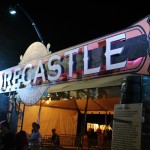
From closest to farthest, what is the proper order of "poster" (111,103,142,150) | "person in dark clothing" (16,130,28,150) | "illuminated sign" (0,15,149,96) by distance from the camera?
"poster" (111,103,142,150) < "person in dark clothing" (16,130,28,150) < "illuminated sign" (0,15,149,96)

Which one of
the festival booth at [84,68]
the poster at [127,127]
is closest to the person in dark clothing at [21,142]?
the poster at [127,127]

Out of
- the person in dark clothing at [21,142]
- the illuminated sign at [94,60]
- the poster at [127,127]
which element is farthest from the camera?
the illuminated sign at [94,60]

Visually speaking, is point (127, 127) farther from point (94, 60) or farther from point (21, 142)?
point (94, 60)

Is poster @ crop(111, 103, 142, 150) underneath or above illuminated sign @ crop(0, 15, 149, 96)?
underneath

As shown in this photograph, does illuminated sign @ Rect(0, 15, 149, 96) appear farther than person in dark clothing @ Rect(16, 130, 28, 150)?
Yes

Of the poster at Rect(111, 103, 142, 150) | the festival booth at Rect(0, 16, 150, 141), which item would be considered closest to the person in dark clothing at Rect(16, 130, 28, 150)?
the poster at Rect(111, 103, 142, 150)

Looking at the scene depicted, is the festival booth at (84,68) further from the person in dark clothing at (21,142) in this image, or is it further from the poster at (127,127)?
the person in dark clothing at (21,142)

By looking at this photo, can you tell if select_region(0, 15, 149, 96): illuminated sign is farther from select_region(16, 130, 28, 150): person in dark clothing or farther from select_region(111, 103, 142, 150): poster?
select_region(16, 130, 28, 150): person in dark clothing

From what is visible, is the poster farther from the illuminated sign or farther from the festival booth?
the illuminated sign

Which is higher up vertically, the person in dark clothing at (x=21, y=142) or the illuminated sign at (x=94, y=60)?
the illuminated sign at (x=94, y=60)

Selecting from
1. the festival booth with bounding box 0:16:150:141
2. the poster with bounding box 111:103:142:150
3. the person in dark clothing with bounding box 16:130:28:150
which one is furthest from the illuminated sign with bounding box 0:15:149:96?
the person in dark clothing with bounding box 16:130:28:150

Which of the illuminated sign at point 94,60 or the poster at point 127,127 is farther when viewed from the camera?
the illuminated sign at point 94,60

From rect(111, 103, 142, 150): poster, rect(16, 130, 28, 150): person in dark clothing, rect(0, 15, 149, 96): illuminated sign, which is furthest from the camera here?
rect(0, 15, 149, 96): illuminated sign

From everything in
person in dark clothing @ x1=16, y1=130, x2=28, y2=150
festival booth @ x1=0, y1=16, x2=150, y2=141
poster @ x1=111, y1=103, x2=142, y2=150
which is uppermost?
festival booth @ x1=0, y1=16, x2=150, y2=141
